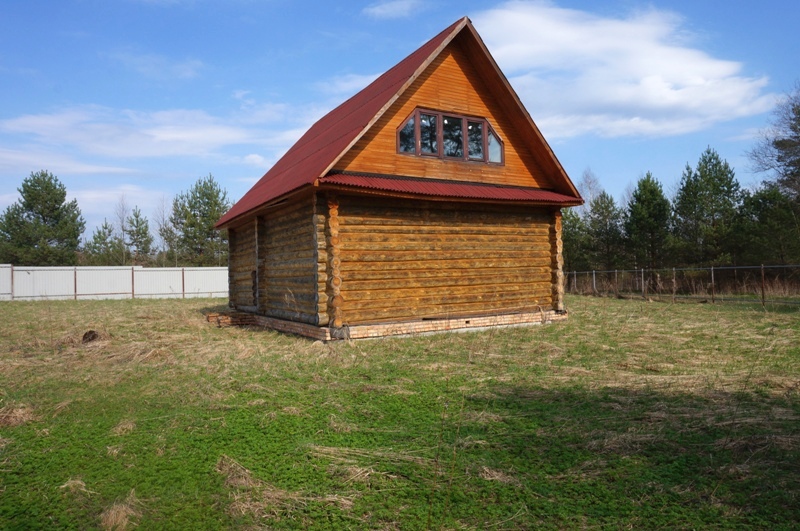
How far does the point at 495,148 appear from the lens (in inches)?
541

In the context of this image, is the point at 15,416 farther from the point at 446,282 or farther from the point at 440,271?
the point at 446,282

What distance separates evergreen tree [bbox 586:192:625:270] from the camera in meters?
35.7

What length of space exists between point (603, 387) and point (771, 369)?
2.94 meters

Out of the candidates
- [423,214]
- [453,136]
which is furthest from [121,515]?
[453,136]

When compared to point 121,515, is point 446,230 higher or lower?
higher

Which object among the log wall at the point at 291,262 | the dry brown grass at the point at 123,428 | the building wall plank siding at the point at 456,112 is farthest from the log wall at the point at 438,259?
the dry brown grass at the point at 123,428

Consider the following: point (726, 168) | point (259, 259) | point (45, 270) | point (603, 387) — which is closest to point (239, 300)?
point (259, 259)

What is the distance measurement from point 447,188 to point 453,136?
1630 millimetres

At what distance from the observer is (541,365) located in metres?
8.43

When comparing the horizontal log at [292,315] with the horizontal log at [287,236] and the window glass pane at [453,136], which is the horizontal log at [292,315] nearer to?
the horizontal log at [287,236]

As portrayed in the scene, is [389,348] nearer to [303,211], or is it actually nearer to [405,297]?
[405,297]

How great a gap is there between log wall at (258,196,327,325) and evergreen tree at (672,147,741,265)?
952 inches

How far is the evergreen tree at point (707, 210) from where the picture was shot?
28656 millimetres

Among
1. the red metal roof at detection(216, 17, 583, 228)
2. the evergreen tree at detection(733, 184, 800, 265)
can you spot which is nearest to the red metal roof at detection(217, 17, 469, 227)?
the red metal roof at detection(216, 17, 583, 228)
